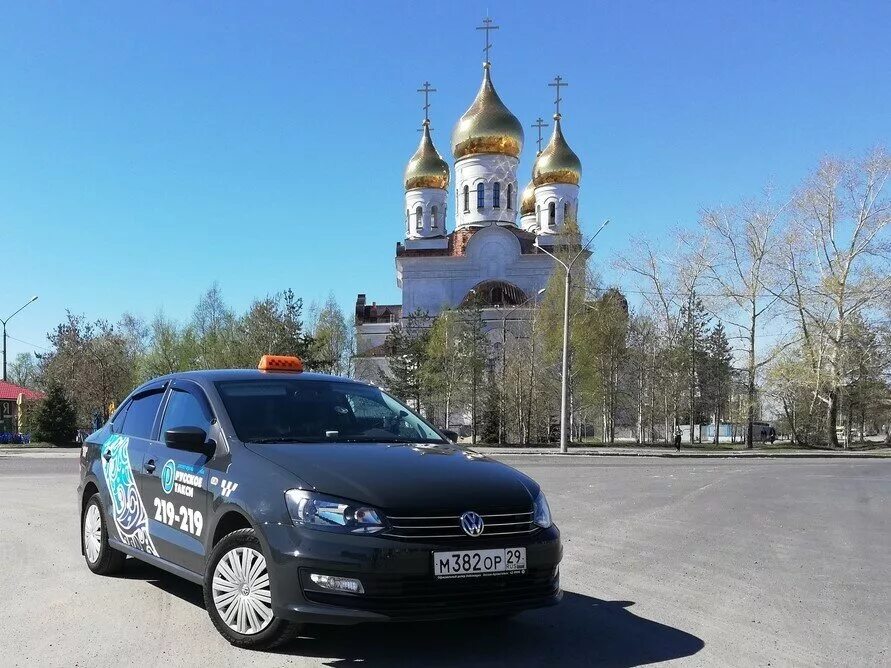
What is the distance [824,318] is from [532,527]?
42.4 metres

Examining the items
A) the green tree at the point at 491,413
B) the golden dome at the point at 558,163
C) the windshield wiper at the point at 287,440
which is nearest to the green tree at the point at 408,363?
the green tree at the point at 491,413

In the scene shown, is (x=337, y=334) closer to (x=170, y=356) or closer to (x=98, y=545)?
(x=170, y=356)

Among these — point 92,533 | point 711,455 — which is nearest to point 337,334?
point 711,455

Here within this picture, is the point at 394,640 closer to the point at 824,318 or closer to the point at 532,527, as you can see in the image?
the point at 532,527

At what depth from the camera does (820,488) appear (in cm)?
1605

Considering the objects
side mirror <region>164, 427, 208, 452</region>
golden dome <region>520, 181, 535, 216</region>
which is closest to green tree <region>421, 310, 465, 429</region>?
golden dome <region>520, 181, 535, 216</region>

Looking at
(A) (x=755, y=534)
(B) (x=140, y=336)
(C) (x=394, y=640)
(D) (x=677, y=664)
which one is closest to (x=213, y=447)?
(C) (x=394, y=640)

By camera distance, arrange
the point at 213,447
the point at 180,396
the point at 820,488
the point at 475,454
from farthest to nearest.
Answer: the point at 820,488 < the point at 180,396 < the point at 475,454 < the point at 213,447

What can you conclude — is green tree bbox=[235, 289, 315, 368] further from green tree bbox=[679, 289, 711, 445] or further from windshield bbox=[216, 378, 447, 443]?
windshield bbox=[216, 378, 447, 443]

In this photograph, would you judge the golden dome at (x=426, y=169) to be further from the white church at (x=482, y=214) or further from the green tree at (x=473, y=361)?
the green tree at (x=473, y=361)

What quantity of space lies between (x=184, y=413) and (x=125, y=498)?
97 centimetres

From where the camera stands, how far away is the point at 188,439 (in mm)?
5027

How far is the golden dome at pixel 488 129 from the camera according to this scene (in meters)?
63.4

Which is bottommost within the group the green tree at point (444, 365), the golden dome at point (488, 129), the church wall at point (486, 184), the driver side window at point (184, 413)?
the driver side window at point (184, 413)
